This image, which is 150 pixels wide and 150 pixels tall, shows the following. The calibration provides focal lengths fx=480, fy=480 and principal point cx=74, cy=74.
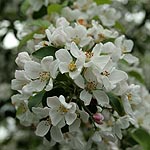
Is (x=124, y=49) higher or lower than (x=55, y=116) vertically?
lower

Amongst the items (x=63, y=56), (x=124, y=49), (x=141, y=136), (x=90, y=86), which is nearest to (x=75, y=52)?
(x=63, y=56)

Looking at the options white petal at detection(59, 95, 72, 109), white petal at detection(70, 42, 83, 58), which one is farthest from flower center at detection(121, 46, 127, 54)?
white petal at detection(59, 95, 72, 109)

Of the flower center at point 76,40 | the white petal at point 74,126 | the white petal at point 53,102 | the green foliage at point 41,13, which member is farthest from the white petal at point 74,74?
the green foliage at point 41,13

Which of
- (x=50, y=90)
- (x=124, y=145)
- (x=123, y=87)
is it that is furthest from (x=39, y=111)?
(x=124, y=145)

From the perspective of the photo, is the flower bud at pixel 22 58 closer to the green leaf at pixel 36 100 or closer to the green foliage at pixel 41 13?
the green leaf at pixel 36 100

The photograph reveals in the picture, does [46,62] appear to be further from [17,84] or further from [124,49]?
[124,49]

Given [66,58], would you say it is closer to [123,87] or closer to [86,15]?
[123,87]
